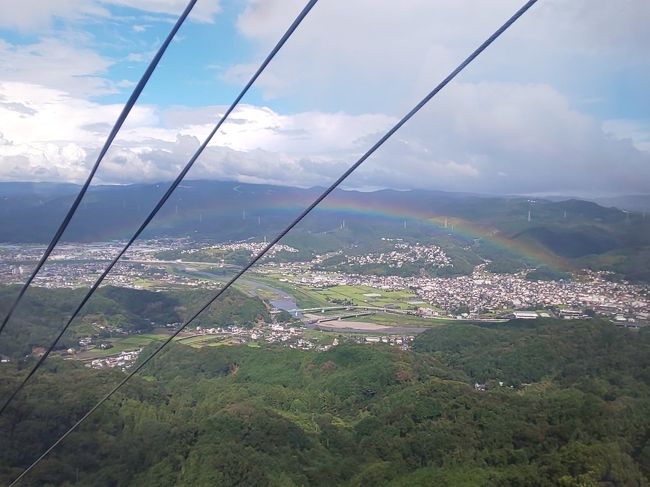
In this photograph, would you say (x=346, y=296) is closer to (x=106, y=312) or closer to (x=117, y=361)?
(x=106, y=312)

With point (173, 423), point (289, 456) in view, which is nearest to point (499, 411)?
point (289, 456)

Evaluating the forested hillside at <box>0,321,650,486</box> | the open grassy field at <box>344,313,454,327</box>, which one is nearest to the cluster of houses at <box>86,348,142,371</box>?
the forested hillside at <box>0,321,650,486</box>

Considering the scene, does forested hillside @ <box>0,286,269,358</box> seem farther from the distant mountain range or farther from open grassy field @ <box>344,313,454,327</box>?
the distant mountain range

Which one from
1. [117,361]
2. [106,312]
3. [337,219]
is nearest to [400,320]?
[117,361]

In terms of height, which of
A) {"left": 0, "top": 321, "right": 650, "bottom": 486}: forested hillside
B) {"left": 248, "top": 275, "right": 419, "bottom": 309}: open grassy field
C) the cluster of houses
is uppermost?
{"left": 0, "top": 321, "right": 650, "bottom": 486}: forested hillside

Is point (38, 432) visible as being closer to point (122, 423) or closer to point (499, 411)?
point (122, 423)

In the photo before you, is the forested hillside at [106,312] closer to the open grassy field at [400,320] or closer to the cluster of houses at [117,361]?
the cluster of houses at [117,361]
